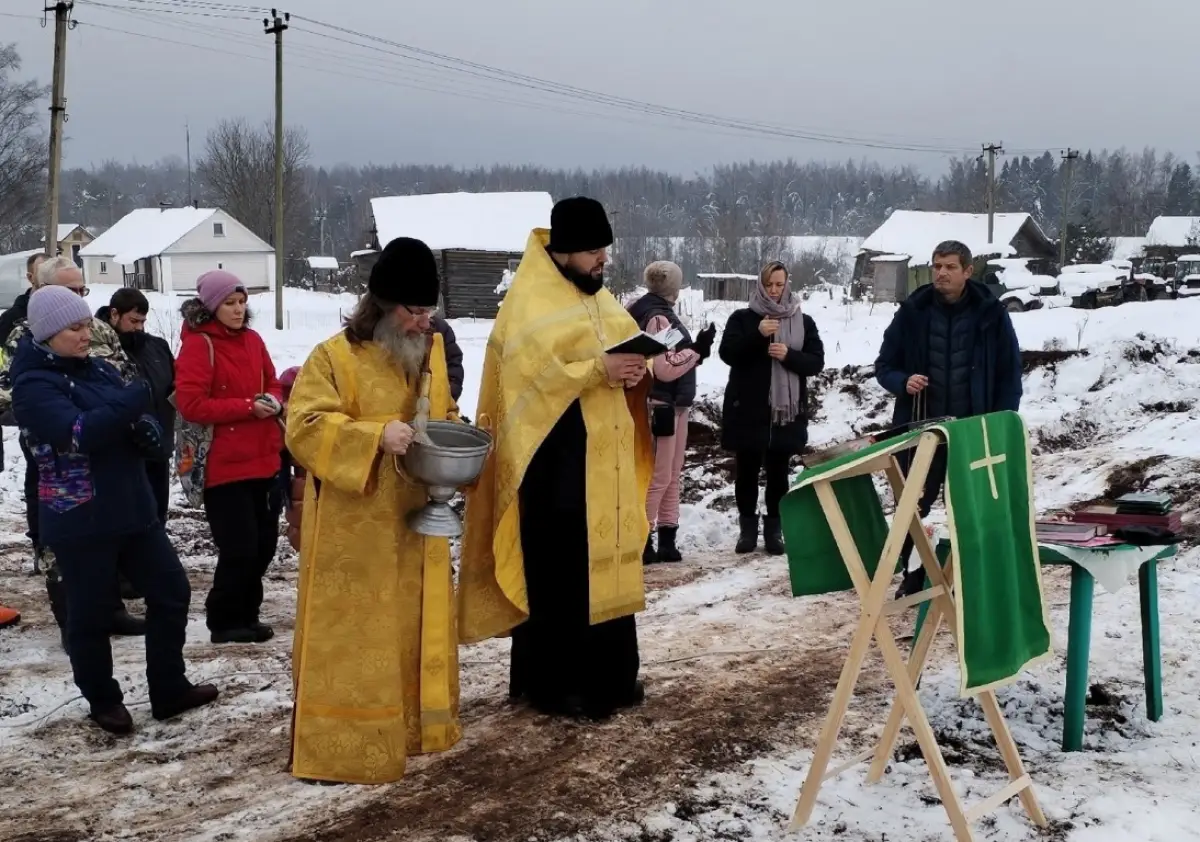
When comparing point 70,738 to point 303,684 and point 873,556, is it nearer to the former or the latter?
point 303,684

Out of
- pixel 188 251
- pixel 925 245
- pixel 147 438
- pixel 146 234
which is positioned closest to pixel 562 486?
pixel 147 438

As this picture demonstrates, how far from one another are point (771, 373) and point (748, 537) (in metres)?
1.13

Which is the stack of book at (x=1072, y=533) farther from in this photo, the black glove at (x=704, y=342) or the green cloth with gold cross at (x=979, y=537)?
the black glove at (x=704, y=342)

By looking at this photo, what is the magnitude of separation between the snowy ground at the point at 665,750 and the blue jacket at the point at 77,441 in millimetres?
887

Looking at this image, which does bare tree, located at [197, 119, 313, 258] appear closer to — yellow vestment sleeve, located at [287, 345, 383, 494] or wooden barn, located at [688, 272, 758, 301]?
wooden barn, located at [688, 272, 758, 301]

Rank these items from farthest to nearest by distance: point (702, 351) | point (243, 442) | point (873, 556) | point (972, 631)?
point (702, 351)
point (243, 442)
point (873, 556)
point (972, 631)

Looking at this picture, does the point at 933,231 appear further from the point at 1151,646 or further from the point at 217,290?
the point at 1151,646

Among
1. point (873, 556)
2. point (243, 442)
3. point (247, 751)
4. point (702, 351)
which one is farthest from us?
point (702, 351)

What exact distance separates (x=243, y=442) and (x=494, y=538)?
1742 mm

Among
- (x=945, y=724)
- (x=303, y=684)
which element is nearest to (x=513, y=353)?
(x=303, y=684)

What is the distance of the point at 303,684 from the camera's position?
3908 mm

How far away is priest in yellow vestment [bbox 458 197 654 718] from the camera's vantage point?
171 inches

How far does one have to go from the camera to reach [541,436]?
170 inches

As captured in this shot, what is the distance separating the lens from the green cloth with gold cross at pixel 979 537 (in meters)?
3.19
